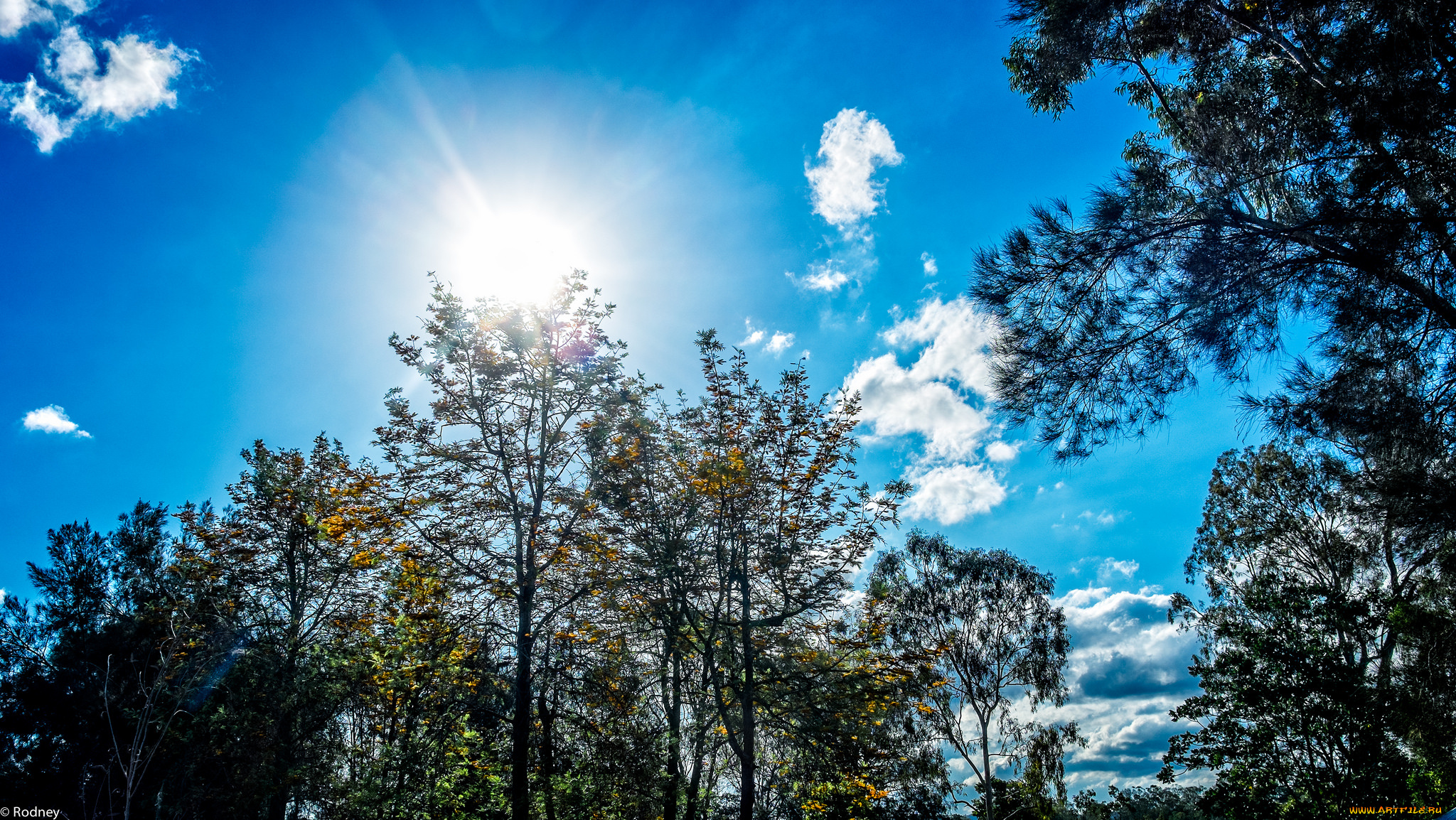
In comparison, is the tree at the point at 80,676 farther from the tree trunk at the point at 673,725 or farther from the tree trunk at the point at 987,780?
the tree trunk at the point at 987,780

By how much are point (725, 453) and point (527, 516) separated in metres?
3.62

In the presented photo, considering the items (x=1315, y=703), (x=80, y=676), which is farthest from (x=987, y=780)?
(x=80, y=676)

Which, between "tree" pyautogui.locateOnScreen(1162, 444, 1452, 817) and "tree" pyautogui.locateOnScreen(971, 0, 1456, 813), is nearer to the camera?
"tree" pyautogui.locateOnScreen(971, 0, 1456, 813)

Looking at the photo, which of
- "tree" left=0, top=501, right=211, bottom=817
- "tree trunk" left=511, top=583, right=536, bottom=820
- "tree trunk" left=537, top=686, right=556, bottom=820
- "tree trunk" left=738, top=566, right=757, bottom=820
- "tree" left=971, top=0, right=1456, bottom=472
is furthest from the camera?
"tree" left=0, top=501, right=211, bottom=817

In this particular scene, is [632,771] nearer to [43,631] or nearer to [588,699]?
[588,699]

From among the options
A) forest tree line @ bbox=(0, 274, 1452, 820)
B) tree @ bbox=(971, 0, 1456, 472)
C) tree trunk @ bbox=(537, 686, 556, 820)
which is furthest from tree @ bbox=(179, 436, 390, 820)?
tree @ bbox=(971, 0, 1456, 472)

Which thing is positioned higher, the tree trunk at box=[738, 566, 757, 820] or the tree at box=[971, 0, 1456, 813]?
the tree at box=[971, 0, 1456, 813]

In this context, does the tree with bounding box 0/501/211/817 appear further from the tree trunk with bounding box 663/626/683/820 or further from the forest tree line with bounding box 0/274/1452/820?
the tree trunk with bounding box 663/626/683/820

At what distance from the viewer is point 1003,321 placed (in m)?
6.66

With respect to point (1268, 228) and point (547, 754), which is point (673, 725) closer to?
point (547, 754)

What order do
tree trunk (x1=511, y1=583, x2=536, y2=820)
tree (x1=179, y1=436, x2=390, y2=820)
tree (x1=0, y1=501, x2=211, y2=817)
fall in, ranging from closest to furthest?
tree trunk (x1=511, y1=583, x2=536, y2=820)
tree (x1=179, y1=436, x2=390, y2=820)
tree (x1=0, y1=501, x2=211, y2=817)

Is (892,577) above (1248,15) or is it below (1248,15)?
below

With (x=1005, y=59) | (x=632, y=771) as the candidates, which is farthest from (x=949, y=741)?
(x=1005, y=59)

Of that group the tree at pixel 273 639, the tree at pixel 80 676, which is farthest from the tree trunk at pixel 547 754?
the tree at pixel 80 676
